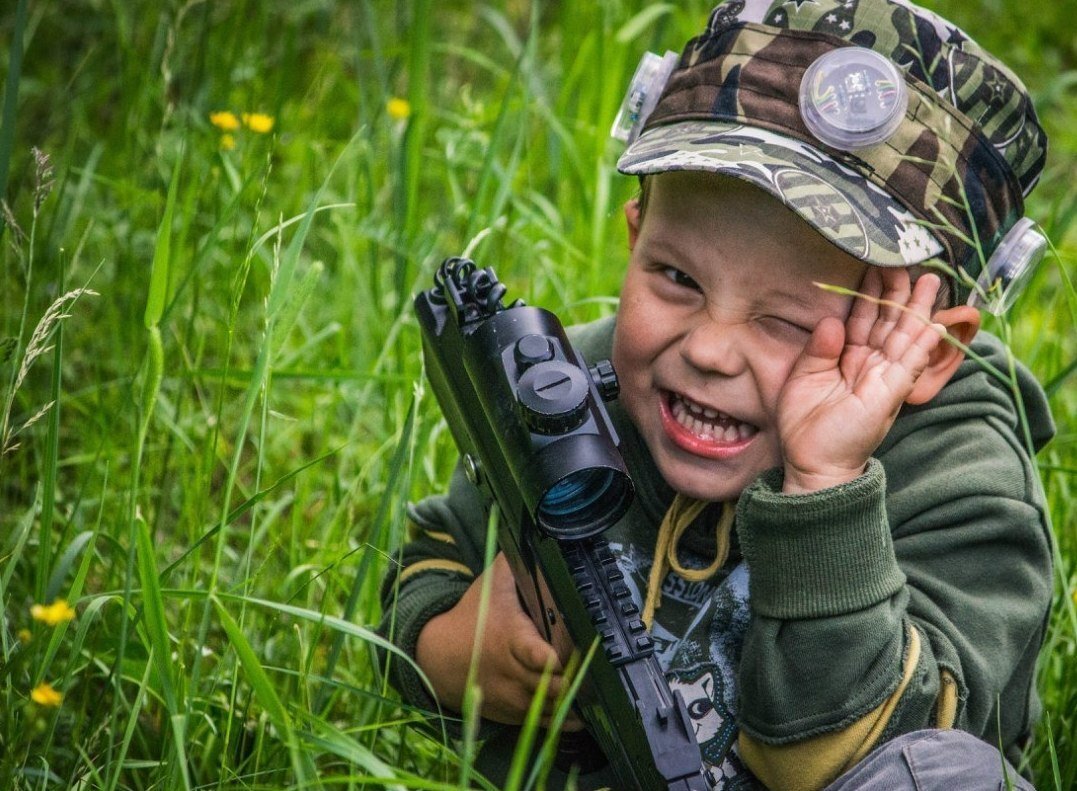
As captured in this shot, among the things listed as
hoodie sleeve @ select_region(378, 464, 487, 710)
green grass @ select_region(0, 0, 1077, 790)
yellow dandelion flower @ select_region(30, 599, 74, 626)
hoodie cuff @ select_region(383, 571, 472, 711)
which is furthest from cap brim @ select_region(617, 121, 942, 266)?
yellow dandelion flower @ select_region(30, 599, 74, 626)

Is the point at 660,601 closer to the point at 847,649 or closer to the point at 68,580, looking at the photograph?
the point at 847,649

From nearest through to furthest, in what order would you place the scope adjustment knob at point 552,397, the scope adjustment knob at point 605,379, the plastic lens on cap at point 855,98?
the scope adjustment knob at point 552,397 → the scope adjustment knob at point 605,379 → the plastic lens on cap at point 855,98

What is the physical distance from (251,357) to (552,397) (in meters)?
1.85

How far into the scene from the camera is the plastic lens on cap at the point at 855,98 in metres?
1.85

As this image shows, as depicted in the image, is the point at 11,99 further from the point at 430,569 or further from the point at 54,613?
the point at 430,569

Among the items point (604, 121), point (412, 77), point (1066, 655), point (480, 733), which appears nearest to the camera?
point (480, 733)

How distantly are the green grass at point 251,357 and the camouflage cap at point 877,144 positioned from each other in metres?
0.18

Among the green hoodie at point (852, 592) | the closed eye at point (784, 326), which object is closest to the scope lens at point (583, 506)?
the green hoodie at point (852, 592)

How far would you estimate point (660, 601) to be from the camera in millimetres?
2033

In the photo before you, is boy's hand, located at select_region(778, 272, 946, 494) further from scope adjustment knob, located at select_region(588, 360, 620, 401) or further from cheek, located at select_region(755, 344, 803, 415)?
scope adjustment knob, located at select_region(588, 360, 620, 401)

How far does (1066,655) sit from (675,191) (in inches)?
47.9

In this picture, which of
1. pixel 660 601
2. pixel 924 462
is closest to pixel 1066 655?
pixel 924 462

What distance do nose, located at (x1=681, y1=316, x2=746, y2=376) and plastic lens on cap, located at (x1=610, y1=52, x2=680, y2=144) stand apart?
0.49 metres

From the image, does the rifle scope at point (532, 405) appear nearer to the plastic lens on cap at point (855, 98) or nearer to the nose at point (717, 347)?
the nose at point (717, 347)
